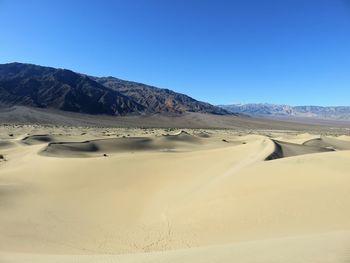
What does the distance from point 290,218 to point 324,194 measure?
1574 millimetres

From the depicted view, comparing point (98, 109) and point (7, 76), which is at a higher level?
point (7, 76)

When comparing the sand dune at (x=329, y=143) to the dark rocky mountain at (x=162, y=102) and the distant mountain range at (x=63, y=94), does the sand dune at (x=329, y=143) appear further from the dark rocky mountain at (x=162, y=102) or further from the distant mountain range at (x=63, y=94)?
the dark rocky mountain at (x=162, y=102)

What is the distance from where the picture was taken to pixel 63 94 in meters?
130

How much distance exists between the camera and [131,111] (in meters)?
136

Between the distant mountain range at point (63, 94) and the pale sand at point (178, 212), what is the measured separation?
4243 inches

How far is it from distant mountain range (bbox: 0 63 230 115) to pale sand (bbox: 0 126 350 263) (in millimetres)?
107774

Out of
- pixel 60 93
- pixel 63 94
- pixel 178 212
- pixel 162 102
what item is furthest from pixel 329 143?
pixel 162 102

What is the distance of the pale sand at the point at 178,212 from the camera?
23.5 ft

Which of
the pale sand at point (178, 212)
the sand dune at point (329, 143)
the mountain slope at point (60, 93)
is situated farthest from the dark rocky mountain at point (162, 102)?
the pale sand at point (178, 212)

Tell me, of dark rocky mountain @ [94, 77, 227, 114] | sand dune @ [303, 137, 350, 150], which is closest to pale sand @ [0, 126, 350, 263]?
sand dune @ [303, 137, 350, 150]

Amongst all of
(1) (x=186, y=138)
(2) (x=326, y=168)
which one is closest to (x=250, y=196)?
(2) (x=326, y=168)

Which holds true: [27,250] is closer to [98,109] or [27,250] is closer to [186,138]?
[186,138]

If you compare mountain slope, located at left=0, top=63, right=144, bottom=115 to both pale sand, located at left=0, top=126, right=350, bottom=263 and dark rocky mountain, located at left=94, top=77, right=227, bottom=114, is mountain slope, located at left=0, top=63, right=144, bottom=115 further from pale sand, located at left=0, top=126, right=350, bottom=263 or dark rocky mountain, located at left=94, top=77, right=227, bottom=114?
pale sand, located at left=0, top=126, right=350, bottom=263

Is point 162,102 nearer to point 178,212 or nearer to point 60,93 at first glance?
point 60,93
